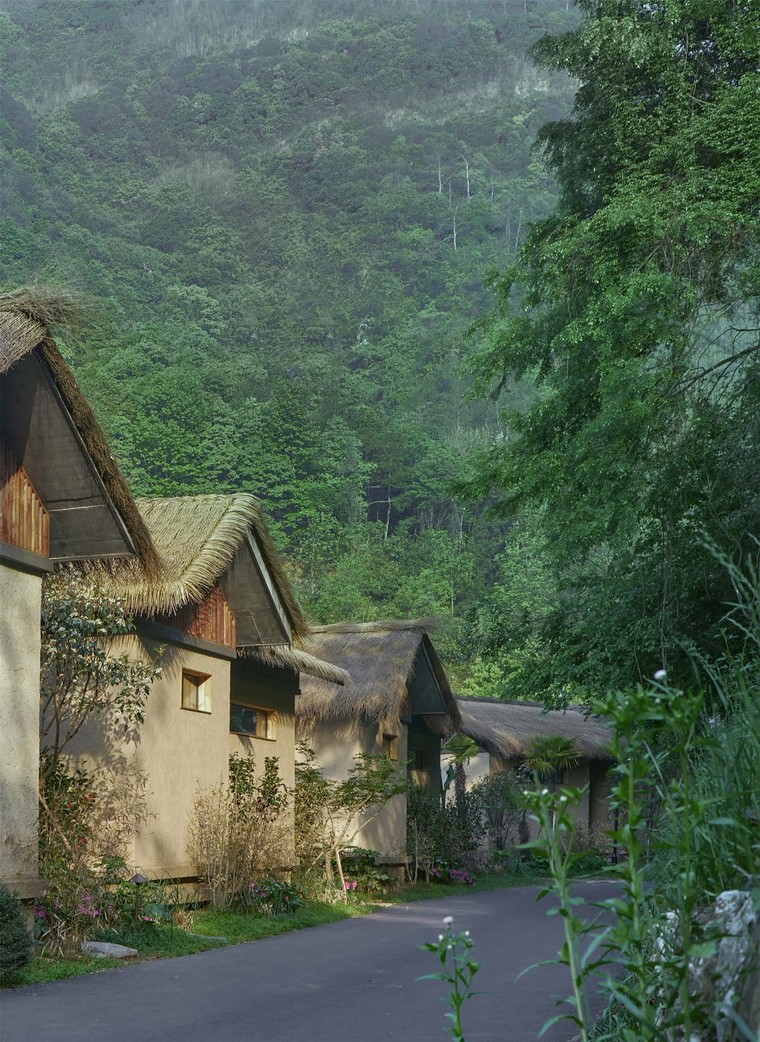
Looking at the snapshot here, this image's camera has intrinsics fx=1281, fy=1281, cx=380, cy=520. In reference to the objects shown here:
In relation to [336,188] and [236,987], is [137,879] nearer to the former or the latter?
[236,987]

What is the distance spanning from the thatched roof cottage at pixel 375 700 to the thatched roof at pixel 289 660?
195 cm

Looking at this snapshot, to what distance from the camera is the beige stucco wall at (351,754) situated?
20.8m

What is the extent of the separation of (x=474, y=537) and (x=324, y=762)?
46.0 meters

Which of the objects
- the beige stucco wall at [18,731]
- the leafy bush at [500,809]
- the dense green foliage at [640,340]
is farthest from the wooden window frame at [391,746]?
the beige stucco wall at [18,731]

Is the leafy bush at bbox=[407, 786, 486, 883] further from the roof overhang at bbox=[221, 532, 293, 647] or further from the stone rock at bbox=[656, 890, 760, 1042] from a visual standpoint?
the stone rock at bbox=[656, 890, 760, 1042]

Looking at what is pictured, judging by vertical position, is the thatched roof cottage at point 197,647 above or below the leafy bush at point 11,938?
above

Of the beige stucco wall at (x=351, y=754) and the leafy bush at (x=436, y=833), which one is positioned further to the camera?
the leafy bush at (x=436, y=833)

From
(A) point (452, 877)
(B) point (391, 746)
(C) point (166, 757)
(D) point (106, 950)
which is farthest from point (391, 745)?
(D) point (106, 950)

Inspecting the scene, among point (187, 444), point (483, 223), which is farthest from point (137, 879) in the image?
point (483, 223)

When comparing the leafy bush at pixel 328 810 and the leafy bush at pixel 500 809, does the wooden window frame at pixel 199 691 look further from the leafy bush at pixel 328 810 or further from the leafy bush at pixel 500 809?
the leafy bush at pixel 500 809

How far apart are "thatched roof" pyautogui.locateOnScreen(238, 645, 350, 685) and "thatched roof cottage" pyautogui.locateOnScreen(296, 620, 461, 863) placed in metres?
1.95

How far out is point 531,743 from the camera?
1193 inches

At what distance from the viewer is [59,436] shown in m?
10.5

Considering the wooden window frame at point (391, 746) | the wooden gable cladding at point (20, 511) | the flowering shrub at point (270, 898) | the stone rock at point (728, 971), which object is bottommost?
the flowering shrub at point (270, 898)
